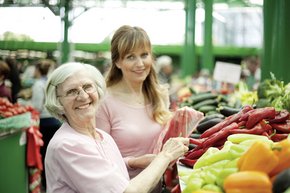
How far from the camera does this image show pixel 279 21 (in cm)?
465

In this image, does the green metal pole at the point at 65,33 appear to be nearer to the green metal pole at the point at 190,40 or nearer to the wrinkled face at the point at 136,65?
the green metal pole at the point at 190,40

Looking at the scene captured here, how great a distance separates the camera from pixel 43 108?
24.7 ft

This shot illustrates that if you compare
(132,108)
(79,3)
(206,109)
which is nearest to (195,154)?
(132,108)

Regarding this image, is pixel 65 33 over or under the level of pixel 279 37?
over

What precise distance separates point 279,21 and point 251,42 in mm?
26456

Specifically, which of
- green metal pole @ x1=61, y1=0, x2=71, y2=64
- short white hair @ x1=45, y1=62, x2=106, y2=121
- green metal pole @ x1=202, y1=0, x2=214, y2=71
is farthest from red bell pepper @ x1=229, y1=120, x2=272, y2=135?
green metal pole @ x1=202, y1=0, x2=214, y2=71

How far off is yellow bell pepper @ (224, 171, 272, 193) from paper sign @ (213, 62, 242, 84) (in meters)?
5.01

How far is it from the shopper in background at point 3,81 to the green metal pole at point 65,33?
497 cm

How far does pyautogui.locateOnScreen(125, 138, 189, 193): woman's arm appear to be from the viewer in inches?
84.7

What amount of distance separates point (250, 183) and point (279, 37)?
3.44 meters

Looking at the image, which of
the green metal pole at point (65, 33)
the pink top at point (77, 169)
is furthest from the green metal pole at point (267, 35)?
the green metal pole at point (65, 33)

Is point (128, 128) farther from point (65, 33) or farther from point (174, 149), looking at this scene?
point (65, 33)

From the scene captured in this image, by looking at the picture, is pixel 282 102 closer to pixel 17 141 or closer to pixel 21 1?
pixel 17 141

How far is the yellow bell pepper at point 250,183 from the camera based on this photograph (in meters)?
1.50
